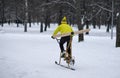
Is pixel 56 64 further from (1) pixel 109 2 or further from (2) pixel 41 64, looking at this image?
(1) pixel 109 2

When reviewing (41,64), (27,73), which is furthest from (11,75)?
(41,64)

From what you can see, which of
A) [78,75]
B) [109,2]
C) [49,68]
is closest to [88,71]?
[78,75]

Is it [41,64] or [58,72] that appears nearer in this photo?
[58,72]

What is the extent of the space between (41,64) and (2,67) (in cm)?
170

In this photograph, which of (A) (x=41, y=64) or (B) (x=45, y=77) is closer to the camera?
(B) (x=45, y=77)

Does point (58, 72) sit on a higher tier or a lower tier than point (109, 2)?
lower

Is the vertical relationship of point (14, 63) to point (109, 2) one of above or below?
below

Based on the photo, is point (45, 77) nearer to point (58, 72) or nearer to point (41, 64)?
point (58, 72)

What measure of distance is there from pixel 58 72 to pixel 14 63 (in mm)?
2760

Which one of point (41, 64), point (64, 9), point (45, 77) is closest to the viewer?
point (45, 77)

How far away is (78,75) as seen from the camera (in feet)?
31.3

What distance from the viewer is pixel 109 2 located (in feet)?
120

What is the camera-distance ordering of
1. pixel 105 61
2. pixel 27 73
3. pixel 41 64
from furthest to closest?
1. pixel 105 61
2. pixel 41 64
3. pixel 27 73

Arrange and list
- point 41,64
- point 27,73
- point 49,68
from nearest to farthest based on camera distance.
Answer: point 27,73
point 49,68
point 41,64
